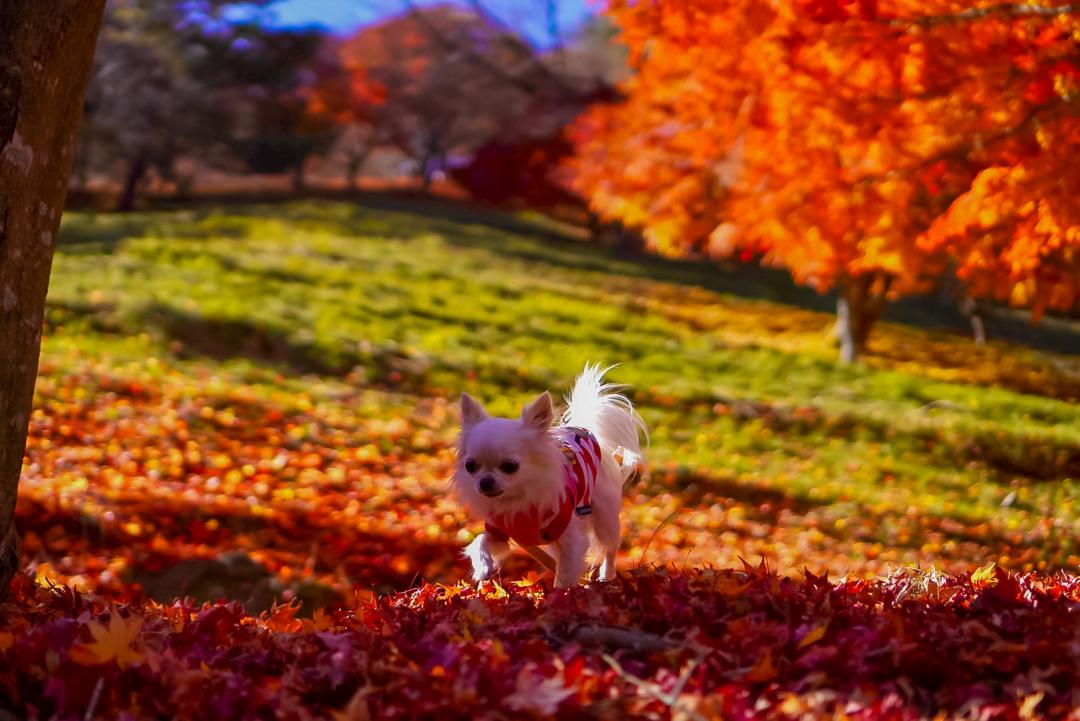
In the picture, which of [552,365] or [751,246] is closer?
[751,246]

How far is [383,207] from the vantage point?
34312 millimetres

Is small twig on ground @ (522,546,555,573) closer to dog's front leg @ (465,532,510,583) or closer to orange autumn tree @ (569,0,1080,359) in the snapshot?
dog's front leg @ (465,532,510,583)

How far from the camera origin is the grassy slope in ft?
28.3

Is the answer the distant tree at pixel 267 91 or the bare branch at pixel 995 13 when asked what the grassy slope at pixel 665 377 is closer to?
the bare branch at pixel 995 13

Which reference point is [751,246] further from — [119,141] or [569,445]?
[119,141]

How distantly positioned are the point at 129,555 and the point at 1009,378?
12.7 metres

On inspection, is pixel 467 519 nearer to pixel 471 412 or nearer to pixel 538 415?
pixel 471 412

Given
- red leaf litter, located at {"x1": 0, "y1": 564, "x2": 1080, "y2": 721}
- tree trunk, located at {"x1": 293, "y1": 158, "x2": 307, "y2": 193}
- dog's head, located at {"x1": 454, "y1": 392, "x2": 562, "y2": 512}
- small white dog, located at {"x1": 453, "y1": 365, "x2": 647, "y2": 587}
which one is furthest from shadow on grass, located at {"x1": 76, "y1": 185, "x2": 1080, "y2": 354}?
red leaf litter, located at {"x1": 0, "y1": 564, "x2": 1080, "y2": 721}

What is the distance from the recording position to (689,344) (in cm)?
1677

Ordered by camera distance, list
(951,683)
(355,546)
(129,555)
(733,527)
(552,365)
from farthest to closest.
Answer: (552,365) < (733,527) < (355,546) < (129,555) < (951,683)

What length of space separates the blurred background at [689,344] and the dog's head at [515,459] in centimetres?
102

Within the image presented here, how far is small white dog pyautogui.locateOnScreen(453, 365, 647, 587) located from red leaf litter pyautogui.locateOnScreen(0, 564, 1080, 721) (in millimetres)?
600

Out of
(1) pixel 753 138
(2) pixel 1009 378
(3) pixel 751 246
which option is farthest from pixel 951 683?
(2) pixel 1009 378

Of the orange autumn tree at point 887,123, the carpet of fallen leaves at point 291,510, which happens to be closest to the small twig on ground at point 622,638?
the carpet of fallen leaves at point 291,510
